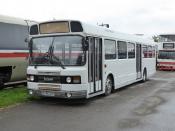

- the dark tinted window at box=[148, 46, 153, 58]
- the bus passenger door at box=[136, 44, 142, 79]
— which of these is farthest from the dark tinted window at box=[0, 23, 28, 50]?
the dark tinted window at box=[148, 46, 153, 58]

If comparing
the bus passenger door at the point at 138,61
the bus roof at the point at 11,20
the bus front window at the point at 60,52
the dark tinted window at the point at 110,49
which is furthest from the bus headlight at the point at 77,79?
the bus passenger door at the point at 138,61

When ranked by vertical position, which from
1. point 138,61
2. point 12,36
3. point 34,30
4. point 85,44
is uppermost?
point 34,30

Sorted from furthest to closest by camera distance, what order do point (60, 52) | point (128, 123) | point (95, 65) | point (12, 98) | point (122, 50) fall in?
point (122, 50)
point (95, 65)
point (12, 98)
point (60, 52)
point (128, 123)

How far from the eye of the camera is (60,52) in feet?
42.7

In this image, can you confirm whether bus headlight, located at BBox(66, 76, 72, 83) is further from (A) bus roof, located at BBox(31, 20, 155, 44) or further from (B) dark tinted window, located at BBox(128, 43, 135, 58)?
(B) dark tinted window, located at BBox(128, 43, 135, 58)

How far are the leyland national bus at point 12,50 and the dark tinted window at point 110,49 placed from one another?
458cm

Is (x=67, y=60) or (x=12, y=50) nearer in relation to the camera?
(x=67, y=60)

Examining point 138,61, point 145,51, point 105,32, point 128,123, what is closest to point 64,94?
point 128,123

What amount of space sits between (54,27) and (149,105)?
169 inches

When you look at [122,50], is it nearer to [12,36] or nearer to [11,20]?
[12,36]

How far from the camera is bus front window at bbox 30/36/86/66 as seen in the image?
12883 millimetres

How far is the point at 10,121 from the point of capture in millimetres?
10203

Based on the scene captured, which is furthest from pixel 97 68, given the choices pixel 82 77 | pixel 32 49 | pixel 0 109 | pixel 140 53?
pixel 140 53

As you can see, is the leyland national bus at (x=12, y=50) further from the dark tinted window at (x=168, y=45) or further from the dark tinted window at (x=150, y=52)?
the dark tinted window at (x=168, y=45)
